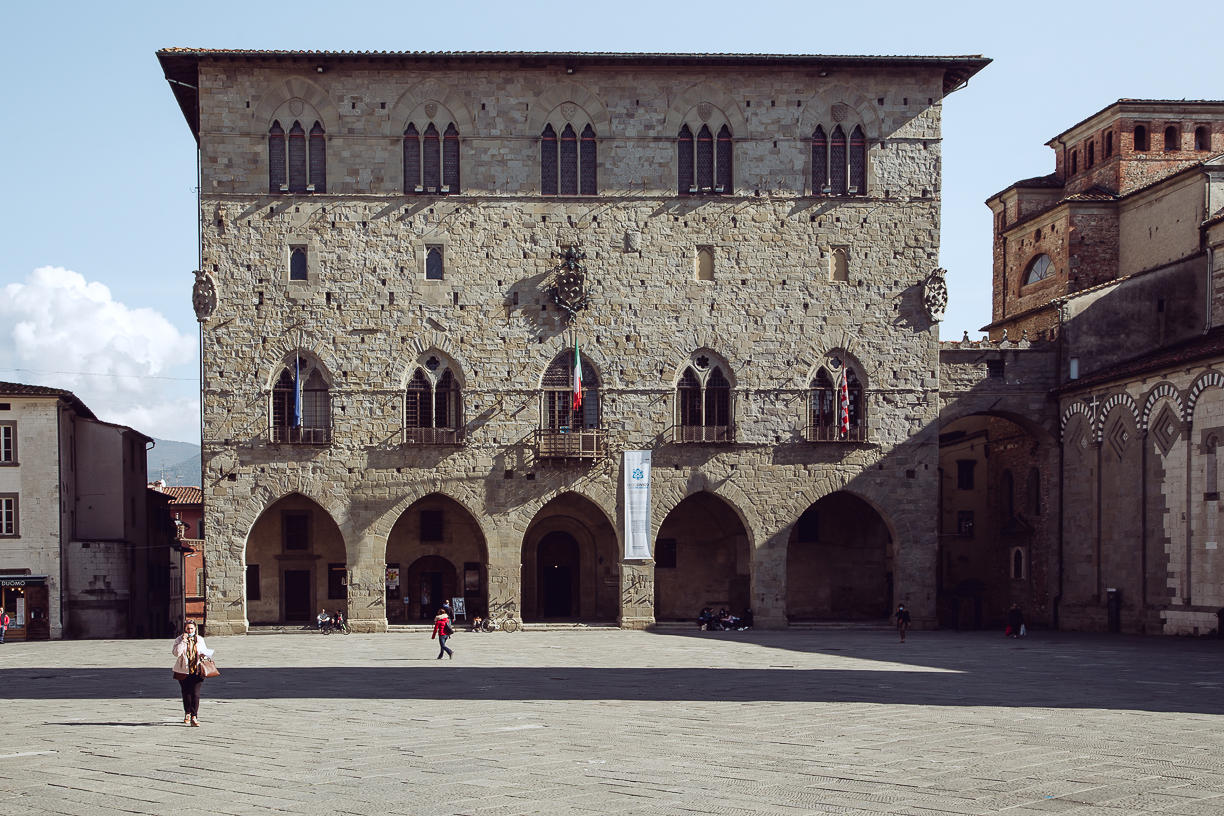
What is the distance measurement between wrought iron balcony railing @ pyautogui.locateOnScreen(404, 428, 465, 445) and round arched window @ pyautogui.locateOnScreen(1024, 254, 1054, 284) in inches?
936

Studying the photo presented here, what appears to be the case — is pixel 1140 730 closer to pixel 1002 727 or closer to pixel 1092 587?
pixel 1002 727

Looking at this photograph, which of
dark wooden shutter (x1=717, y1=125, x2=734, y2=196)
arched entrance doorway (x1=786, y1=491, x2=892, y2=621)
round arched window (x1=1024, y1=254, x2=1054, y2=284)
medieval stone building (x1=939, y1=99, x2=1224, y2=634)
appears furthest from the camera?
round arched window (x1=1024, y1=254, x2=1054, y2=284)

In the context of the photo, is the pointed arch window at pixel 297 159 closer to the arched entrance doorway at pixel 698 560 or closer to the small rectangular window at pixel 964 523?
the arched entrance doorway at pixel 698 560

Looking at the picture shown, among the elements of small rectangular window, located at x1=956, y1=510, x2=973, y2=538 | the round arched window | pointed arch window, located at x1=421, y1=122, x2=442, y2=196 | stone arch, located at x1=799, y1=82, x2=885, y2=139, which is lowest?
small rectangular window, located at x1=956, y1=510, x2=973, y2=538

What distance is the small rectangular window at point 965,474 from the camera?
4462cm

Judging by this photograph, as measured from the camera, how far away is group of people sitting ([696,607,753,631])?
122ft

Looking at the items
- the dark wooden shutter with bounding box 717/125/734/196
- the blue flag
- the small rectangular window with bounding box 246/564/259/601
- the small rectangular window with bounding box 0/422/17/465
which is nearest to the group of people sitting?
the dark wooden shutter with bounding box 717/125/734/196

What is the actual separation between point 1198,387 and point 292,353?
2329 centimetres

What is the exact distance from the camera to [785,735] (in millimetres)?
15531

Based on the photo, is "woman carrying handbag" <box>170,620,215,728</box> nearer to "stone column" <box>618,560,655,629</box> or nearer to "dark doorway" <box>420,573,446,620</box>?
"stone column" <box>618,560,655,629</box>

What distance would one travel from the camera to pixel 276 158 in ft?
121

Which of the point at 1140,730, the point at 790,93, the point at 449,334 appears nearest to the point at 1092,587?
the point at 790,93

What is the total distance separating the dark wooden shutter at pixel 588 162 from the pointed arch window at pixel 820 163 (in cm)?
626

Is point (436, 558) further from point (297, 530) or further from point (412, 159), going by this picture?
point (412, 159)
